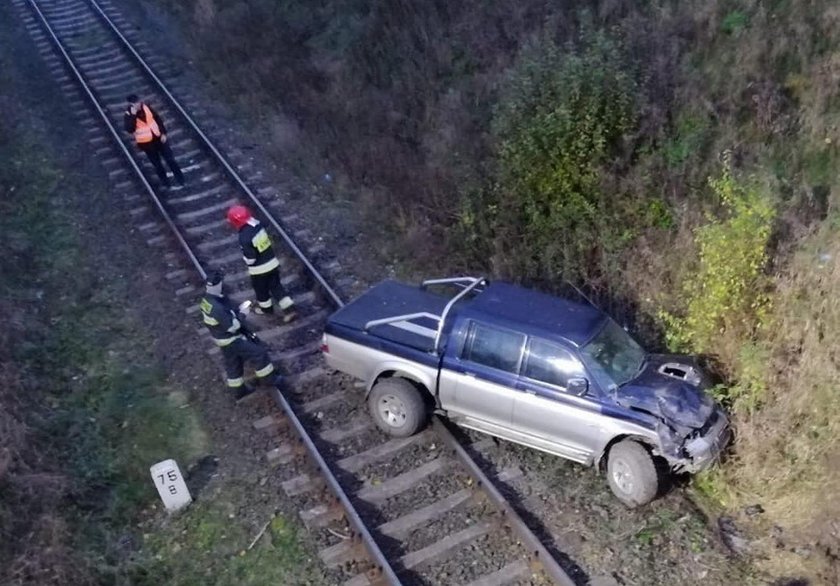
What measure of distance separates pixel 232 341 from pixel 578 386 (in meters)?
3.99

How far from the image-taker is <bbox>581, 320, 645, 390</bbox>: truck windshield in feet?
26.6

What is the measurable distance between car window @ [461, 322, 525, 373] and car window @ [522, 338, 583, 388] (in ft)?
0.42

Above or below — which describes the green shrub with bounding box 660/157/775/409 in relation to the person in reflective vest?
above

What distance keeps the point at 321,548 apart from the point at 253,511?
924mm

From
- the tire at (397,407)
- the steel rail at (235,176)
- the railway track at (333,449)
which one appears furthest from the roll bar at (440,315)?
the steel rail at (235,176)

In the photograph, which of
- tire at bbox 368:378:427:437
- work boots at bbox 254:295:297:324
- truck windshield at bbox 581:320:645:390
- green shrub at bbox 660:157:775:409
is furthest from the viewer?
work boots at bbox 254:295:297:324

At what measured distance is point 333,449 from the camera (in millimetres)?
9180

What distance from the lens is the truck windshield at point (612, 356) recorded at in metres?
8.11

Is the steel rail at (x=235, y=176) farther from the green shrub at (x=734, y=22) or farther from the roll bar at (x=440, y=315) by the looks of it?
the green shrub at (x=734, y=22)

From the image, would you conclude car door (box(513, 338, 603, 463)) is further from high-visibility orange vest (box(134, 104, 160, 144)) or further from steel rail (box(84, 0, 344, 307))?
high-visibility orange vest (box(134, 104, 160, 144))

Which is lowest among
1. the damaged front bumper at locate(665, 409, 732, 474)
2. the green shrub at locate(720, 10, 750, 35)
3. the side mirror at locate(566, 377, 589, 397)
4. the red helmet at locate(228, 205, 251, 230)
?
the damaged front bumper at locate(665, 409, 732, 474)

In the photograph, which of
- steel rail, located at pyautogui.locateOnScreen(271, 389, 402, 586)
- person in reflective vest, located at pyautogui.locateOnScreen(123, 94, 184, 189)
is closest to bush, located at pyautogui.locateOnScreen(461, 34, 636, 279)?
steel rail, located at pyautogui.locateOnScreen(271, 389, 402, 586)

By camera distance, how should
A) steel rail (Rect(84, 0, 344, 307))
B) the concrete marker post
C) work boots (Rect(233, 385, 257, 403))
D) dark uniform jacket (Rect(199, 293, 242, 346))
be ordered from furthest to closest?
1. steel rail (Rect(84, 0, 344, 307))
2. work boots (Rect(233, 385, 257, 403))
3. dark uniform jacket (Rect(199, 293, 242, 346))
4. the concrete marker post

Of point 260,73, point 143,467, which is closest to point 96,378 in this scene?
point 143,467
